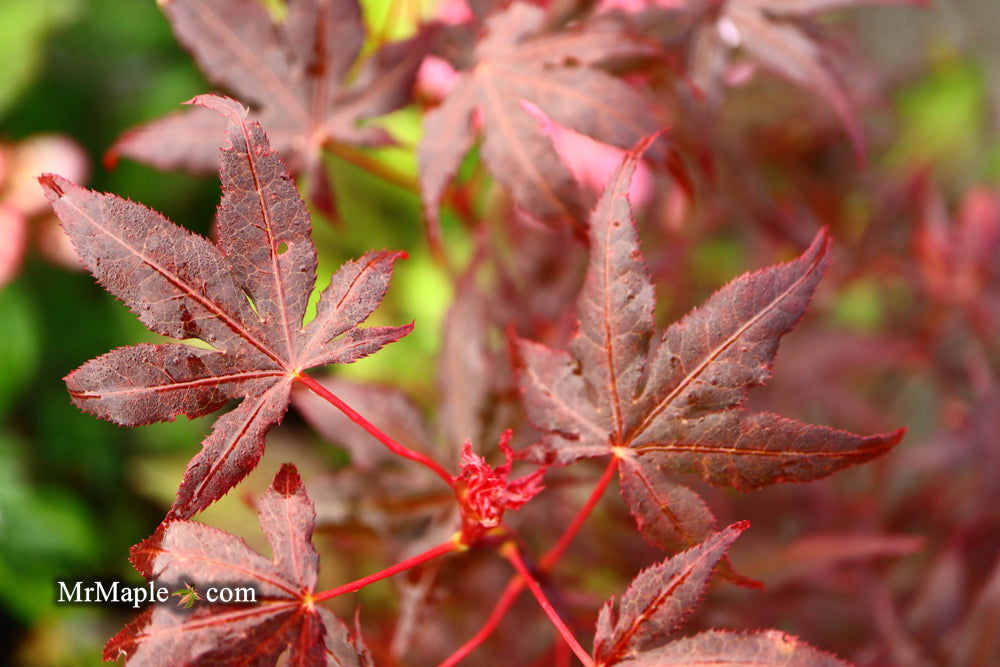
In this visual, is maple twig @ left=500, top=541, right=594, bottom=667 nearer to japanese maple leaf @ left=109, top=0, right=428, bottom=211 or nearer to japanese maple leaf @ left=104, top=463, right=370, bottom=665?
japanese maple leaf @ left=104, top=463, right=370, bottom=665

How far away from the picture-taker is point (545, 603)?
58 centimetres

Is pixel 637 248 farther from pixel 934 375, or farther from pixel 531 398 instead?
pixel 934 375

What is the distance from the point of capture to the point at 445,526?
818 mm

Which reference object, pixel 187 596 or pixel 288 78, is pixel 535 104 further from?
pixel 187 596

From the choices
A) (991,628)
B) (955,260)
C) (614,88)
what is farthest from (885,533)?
(614,88)

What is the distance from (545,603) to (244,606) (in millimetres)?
231

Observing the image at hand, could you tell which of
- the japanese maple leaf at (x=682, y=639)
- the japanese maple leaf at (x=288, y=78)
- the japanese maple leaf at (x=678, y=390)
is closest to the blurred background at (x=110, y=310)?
the japanese maple leaf at (x=288, y=78)

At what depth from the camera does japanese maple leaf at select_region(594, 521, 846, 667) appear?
1.68 feet

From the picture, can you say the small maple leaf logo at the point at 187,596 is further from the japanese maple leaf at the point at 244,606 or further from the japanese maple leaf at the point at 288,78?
the japanese maple leaf at the point at 288,78

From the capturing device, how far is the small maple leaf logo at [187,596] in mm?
521

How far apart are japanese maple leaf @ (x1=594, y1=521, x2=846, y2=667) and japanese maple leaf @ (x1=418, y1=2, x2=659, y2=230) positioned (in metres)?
0.33

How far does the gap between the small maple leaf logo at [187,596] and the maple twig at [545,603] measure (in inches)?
10.1

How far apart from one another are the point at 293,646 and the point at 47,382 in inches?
47.1

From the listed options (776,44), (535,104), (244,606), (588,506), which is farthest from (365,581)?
(776,44)
